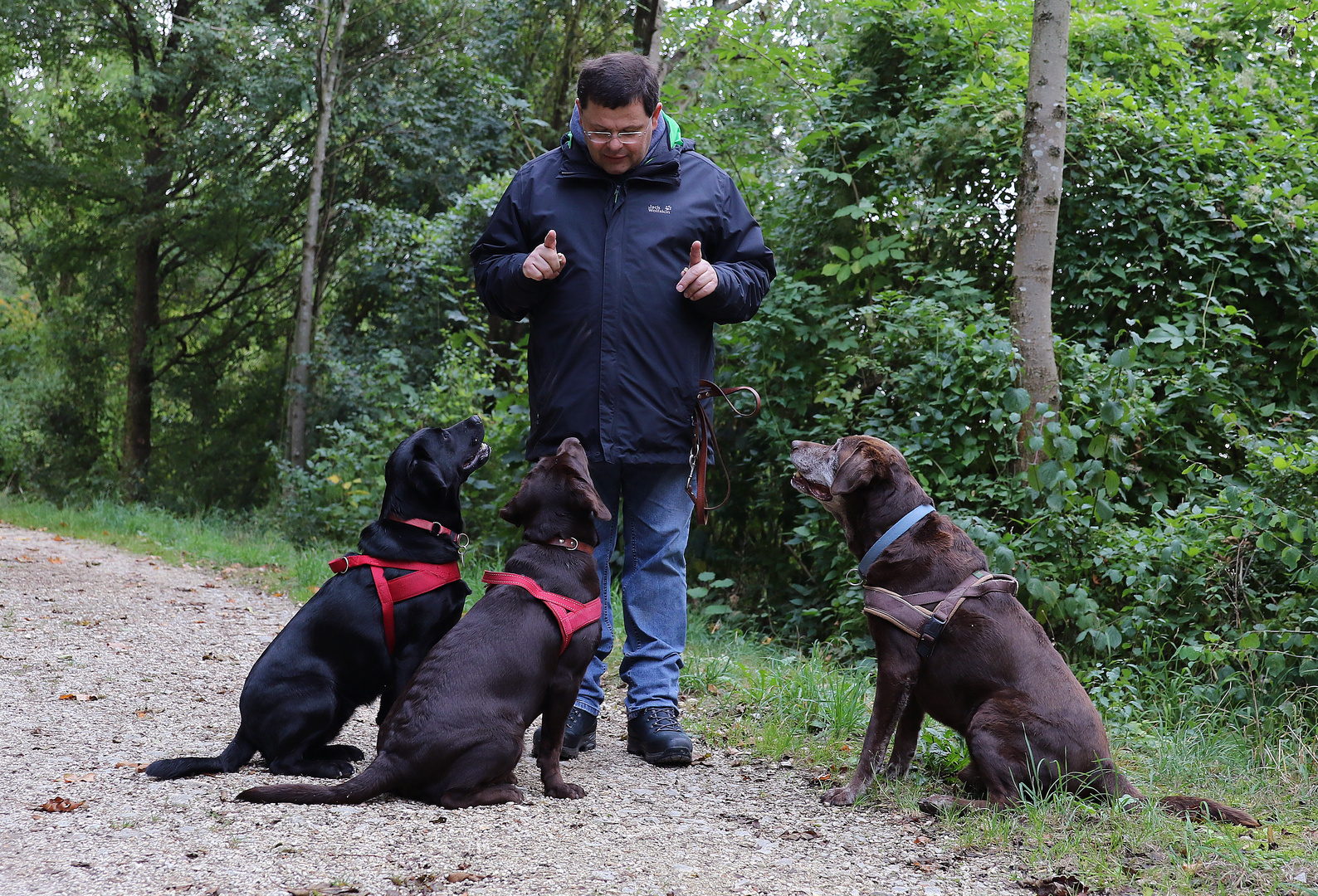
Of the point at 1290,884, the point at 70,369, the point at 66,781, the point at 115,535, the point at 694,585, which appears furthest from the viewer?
the point at 70,369

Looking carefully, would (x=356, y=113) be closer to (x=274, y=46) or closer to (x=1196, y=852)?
(x=274, y=46)

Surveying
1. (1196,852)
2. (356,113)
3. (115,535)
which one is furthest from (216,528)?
(1196,852)

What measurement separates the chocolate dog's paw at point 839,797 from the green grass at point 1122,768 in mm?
42

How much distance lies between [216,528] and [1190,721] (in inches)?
450

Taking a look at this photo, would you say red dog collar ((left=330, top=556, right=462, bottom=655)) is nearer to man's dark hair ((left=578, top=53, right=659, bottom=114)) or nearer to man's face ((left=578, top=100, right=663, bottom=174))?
man's face ((left=578, top=100, right=663, bottom=174))

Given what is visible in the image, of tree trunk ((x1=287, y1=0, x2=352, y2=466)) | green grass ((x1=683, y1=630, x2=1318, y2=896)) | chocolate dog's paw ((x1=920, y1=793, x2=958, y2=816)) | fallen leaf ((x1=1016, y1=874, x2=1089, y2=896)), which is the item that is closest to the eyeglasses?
green grass ((x1=683, y1=630, x2=1318, y2=896))

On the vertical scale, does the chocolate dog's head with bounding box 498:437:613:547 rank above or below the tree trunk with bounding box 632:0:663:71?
below

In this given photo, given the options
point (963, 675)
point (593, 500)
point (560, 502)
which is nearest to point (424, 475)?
point (560, 502)

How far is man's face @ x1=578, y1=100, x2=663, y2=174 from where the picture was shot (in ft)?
12.2

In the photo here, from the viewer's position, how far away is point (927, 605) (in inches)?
134

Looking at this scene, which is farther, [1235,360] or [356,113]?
[356,113]

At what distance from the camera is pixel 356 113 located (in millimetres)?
14641

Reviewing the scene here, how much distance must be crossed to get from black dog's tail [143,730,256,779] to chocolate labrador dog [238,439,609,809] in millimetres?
472

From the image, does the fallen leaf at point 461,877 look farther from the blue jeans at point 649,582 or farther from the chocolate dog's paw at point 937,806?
the chocolate dog's paw at point 937,806
